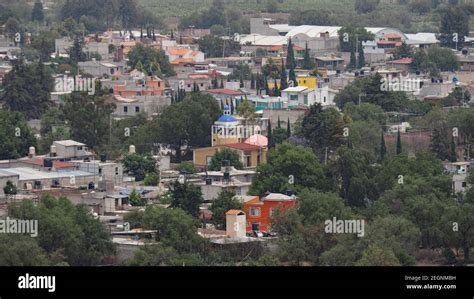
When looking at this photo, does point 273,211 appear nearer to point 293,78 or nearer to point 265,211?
point 265,211

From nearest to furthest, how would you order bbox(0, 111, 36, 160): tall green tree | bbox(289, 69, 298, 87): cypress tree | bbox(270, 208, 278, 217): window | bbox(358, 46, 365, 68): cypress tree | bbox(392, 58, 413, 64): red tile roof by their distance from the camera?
bbox(270, 208, 278, 217): window → bbox(0, 111, 36, 160): tall green tree → bbox(289, 69, 298, 87): cypress tree → bbox(392, 58, 413, 64): red tile roof → bbox(358, 46, 365, 68): cypress tree

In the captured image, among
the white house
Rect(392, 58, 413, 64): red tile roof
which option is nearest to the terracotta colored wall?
Rect(392, 58, 413, 64): red tile roof

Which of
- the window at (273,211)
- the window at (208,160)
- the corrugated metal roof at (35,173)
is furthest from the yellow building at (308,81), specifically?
the window at (273,211)

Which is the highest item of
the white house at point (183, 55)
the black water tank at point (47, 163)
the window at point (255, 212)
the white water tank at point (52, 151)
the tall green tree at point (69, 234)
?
the tall green tree at point (69, 234)

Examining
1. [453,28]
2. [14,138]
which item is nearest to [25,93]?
[14,138]

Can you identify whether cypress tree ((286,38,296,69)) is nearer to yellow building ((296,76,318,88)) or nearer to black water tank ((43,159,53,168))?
yellow building ((296,76,318,88))

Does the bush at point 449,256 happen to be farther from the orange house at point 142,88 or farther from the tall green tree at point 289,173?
the orange house at point 142,88
